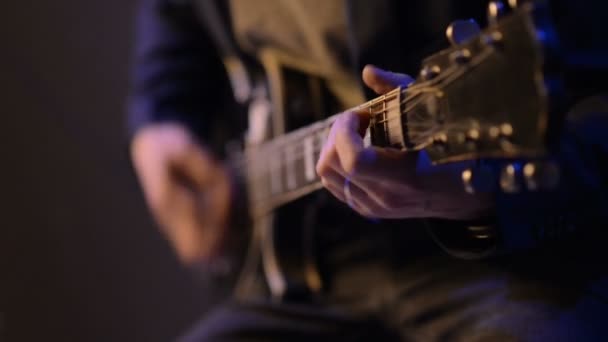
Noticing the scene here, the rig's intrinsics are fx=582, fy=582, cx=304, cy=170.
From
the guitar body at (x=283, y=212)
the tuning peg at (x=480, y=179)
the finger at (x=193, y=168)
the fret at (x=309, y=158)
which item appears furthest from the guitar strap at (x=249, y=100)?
the tuning peg at (x=480, y=179)

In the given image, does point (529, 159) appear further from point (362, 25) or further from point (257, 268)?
point (257, 268)

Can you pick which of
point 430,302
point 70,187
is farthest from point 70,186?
point 430,302

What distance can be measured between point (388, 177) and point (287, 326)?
40cm

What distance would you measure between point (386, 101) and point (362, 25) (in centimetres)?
14

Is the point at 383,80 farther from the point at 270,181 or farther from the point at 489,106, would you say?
the point at 270,181

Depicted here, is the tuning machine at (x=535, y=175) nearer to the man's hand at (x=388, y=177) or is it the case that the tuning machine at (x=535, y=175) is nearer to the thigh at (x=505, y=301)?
the man's hand at (x=388, y=177)

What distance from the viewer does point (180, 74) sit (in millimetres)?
1033

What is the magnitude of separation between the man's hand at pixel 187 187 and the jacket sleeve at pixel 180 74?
0.05 metres

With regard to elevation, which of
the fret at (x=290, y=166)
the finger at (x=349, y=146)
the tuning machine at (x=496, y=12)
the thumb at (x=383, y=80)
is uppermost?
the tuning machine at (x=496, y=12)

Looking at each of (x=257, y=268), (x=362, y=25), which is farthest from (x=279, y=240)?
(x=362, y=25)

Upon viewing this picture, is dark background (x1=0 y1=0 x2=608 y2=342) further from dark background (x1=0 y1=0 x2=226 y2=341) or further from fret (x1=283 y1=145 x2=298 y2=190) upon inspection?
fret (x1=283 y1=145 x2=298 y2=190)

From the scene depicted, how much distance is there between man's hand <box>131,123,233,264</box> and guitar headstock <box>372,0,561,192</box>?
58cm

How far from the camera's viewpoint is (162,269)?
1.37m

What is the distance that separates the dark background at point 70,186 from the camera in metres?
1.21
